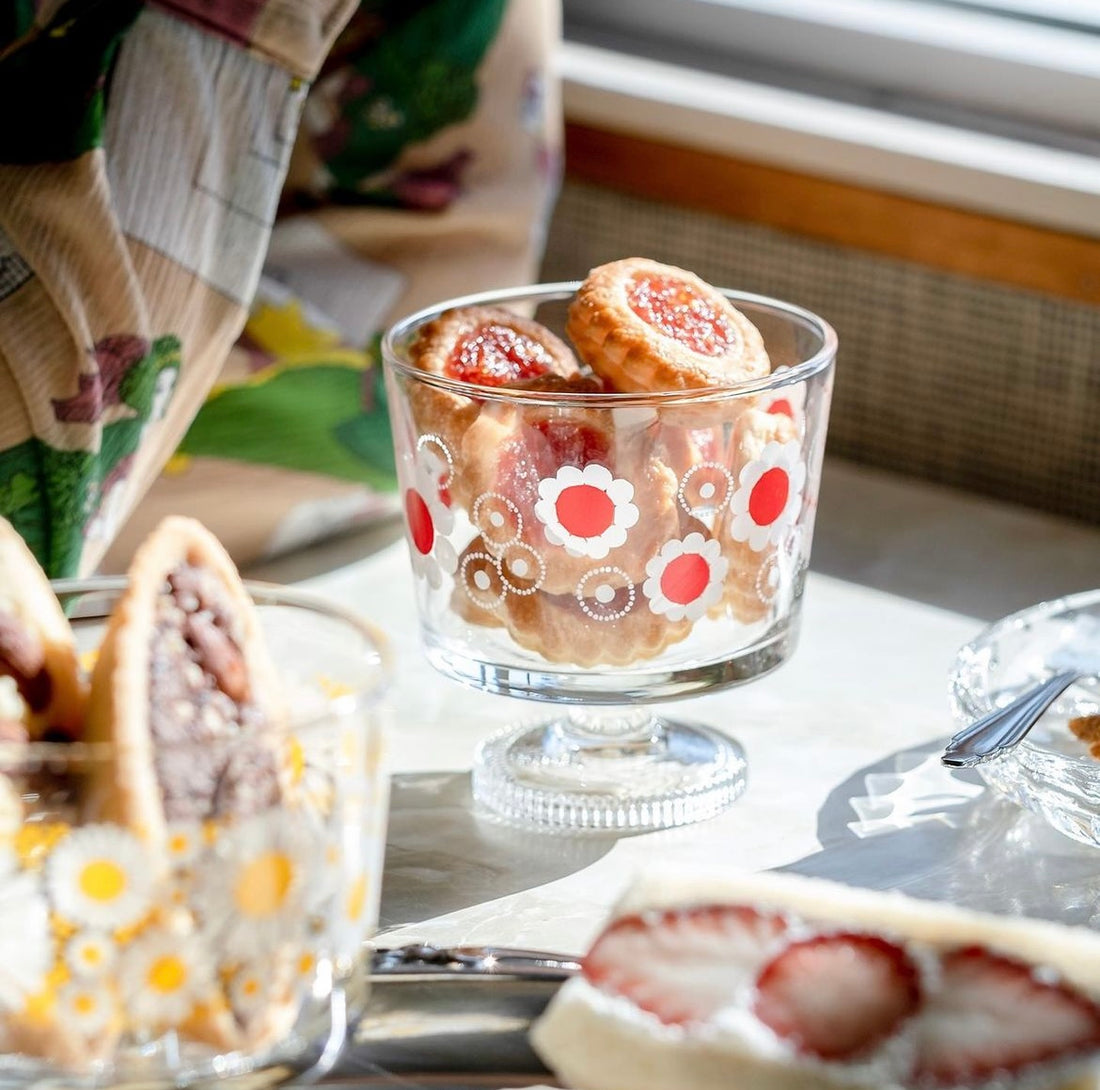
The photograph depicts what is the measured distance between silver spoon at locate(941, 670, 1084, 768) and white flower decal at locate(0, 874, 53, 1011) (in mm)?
311

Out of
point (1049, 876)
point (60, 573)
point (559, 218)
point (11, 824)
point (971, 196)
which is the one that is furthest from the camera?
point (559, 218)

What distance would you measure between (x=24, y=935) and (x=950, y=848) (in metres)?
0.34

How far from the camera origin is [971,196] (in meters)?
0.97

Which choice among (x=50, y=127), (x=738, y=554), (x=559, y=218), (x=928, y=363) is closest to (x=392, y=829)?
(x=738, y=554)

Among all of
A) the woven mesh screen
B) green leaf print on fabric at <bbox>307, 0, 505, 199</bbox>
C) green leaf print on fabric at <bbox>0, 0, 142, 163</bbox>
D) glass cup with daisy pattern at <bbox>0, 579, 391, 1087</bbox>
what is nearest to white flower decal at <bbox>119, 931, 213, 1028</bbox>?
glass cup with daisy pattern at <bbox>0, 579, 391, 1087</bbox>

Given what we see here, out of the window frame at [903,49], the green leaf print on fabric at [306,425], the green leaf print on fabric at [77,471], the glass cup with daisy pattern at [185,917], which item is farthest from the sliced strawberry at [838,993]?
the window frame at [903,49]

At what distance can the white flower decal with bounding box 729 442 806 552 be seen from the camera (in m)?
0.58

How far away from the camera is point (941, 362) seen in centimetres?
103

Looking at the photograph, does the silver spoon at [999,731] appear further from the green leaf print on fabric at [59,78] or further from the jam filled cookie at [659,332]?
the green leaf print on fabric at [59,78]

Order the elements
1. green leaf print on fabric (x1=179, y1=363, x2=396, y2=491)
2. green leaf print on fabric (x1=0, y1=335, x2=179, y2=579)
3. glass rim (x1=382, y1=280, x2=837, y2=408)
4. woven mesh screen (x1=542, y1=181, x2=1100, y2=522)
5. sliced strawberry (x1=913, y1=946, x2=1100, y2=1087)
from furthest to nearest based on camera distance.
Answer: woven mesh screen (x1=542, y1=181, x2=1100, y2=522)
green leaf print on fabric (x1=179, y1=363, x2=396, y2=491)
green leaf print on fabric (x1=0, y1=335, x2=179, y2=579)
glass rim (x1=382, y1=280, x2=837, y2=408)
sliced strawberry (x1=913, y1=946, x2=1100, y2=1087)

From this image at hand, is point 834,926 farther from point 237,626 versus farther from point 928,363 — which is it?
point 928,363

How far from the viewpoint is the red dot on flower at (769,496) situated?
0.58 m

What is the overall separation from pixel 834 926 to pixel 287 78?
435 mm

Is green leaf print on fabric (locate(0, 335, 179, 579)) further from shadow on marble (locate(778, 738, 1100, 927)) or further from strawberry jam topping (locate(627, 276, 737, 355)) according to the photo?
shadow on marble (locate(778, 738, 1100, 927))
